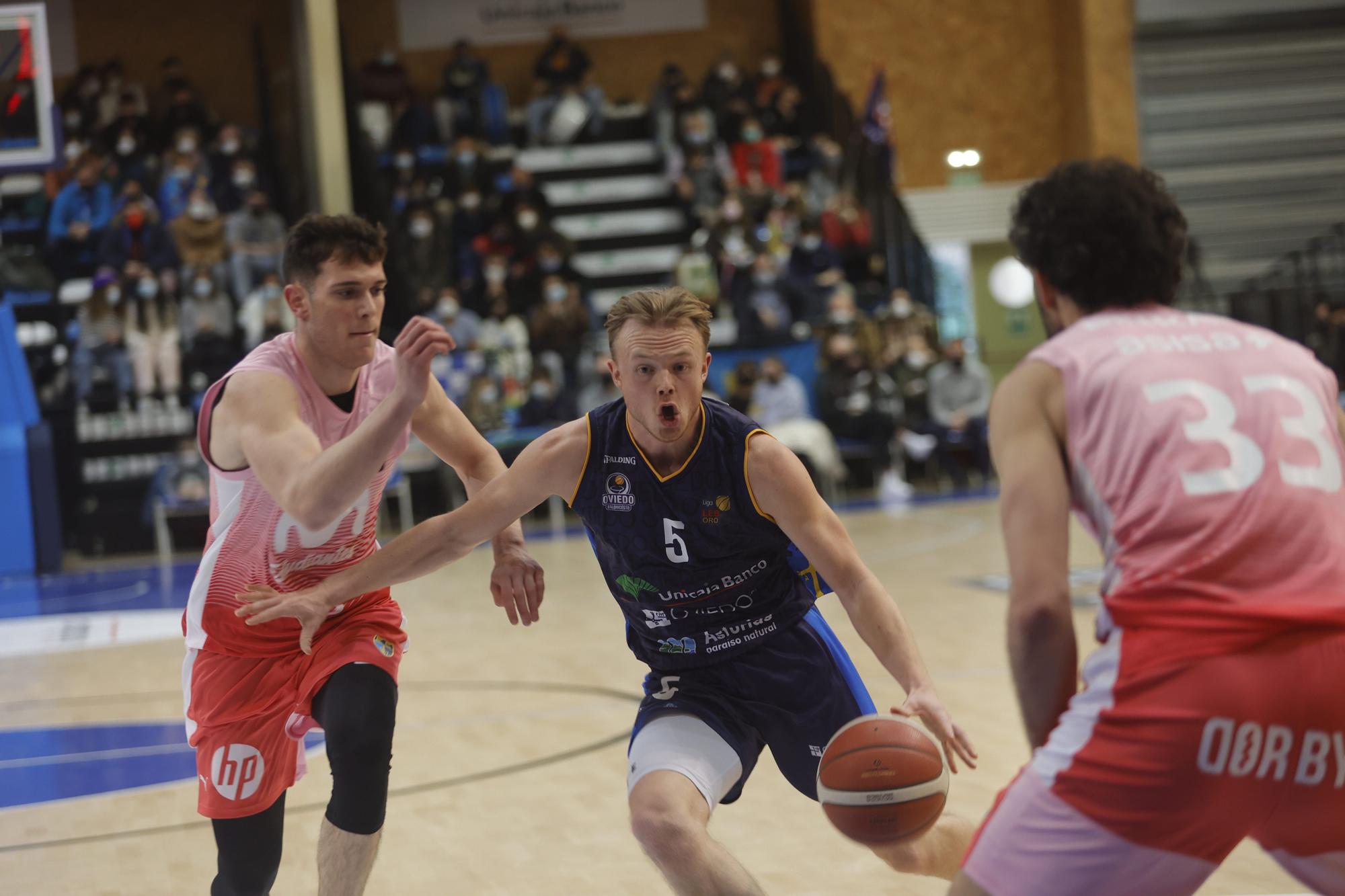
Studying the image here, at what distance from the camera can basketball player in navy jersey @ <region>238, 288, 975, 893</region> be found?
3.18 m

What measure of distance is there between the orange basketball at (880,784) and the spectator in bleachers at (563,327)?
12.9m

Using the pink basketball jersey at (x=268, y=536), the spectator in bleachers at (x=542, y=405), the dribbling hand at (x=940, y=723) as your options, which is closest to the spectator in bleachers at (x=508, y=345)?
the spectator in bleachers at (x=542, y=405)

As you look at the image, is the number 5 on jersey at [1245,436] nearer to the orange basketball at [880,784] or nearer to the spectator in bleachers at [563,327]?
the orange basketball at [880,784]

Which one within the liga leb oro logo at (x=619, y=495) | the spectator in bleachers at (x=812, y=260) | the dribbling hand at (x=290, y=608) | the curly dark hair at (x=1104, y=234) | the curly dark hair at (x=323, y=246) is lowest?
the dribbling hand at (x=290, y=608)

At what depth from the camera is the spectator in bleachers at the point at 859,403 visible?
617 inches

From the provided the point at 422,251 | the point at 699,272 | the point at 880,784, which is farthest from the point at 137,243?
the point at 880,784

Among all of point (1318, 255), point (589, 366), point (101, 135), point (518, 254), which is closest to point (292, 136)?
point (101, 135)

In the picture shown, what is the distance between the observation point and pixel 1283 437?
1.99 m

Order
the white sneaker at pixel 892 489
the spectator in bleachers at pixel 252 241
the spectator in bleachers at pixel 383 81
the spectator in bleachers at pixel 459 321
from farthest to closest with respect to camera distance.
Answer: the spectator in bleachers at pixel 383 81, the spectator in bleachers at pixel 252 241, the spectator in bleachers at pixel 459 321, the white sneaker at pixel 892 489

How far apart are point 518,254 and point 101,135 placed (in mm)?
5931

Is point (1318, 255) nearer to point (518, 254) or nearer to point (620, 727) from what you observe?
point (518, 254)

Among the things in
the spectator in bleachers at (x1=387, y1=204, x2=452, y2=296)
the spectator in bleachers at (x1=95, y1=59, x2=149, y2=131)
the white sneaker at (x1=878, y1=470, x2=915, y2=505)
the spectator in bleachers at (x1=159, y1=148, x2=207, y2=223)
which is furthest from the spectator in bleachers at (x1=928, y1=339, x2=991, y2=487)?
the spectator in bleachers at (x1=95, y1=59, x2=149, y2=131)

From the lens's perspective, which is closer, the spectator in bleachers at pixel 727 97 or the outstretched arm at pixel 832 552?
the outstretched arm at pixel 832 552

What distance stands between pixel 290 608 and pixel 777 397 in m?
12.1
